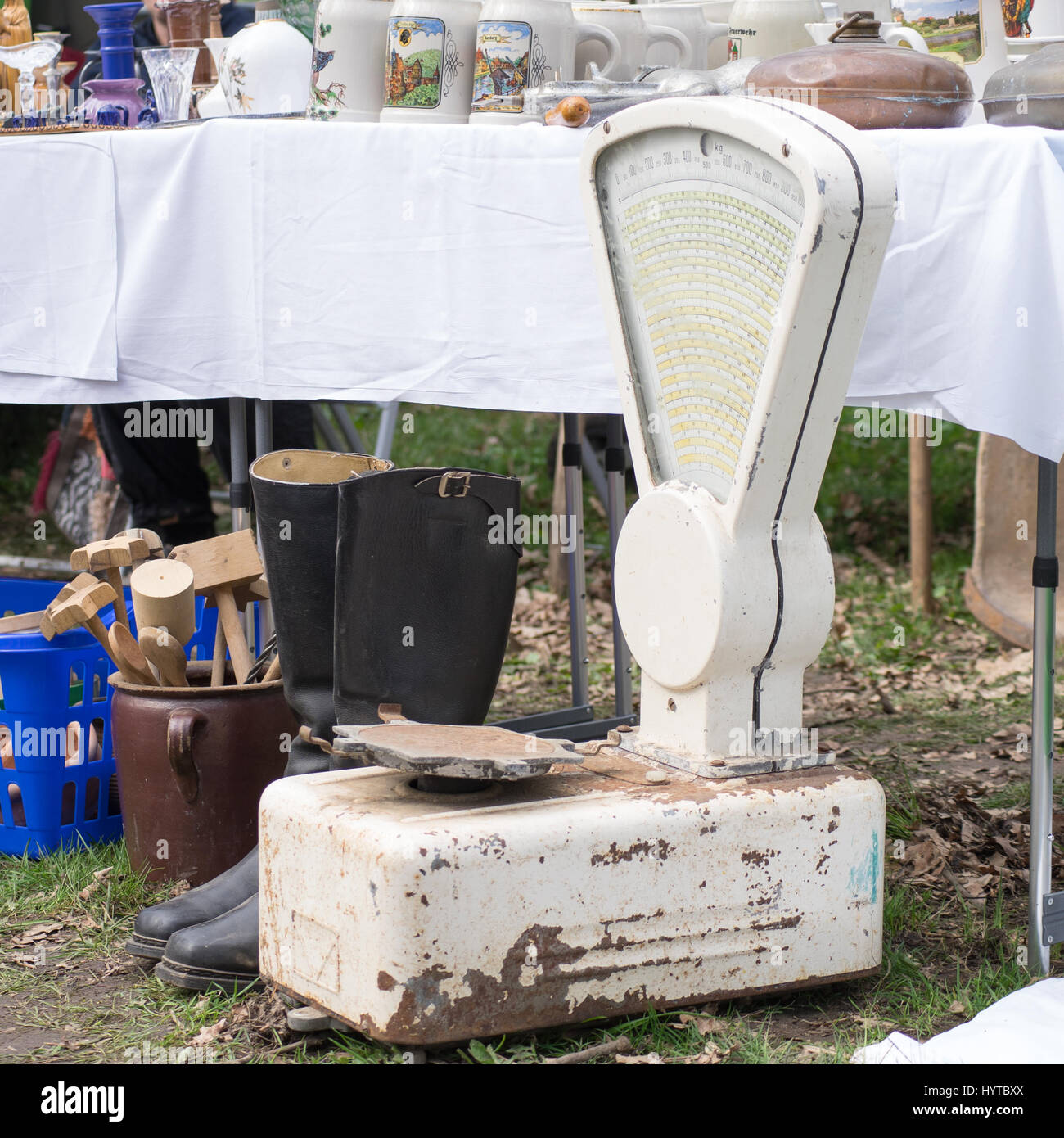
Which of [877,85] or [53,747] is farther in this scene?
[53,747]

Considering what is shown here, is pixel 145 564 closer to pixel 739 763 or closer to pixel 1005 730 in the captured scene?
pixel 739 763

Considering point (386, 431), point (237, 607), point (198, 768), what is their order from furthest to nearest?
point (386, 431) < point (237, 607) < point (198, 768)

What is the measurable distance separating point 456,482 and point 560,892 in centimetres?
48

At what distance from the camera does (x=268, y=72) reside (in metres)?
1.96

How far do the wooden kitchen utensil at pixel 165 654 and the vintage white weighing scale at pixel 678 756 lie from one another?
1.52 ft

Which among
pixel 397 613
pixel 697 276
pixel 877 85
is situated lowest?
pixel 397 613

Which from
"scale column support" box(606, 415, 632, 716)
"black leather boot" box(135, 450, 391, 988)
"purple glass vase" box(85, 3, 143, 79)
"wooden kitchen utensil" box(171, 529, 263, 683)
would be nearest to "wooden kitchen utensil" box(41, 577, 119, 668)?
"wooden kitchen utensil" box(171, 529, 263, 683)

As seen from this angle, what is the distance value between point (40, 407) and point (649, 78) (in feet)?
14.5

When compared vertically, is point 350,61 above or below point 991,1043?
above

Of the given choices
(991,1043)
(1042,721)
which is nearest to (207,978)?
(991,1043)

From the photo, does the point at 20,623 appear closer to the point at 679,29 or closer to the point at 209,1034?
the point at 209,1034

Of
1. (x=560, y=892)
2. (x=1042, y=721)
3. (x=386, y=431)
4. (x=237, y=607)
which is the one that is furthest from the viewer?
(x=386, y=431)

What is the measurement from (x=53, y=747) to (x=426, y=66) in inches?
41.7

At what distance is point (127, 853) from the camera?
203 cm
